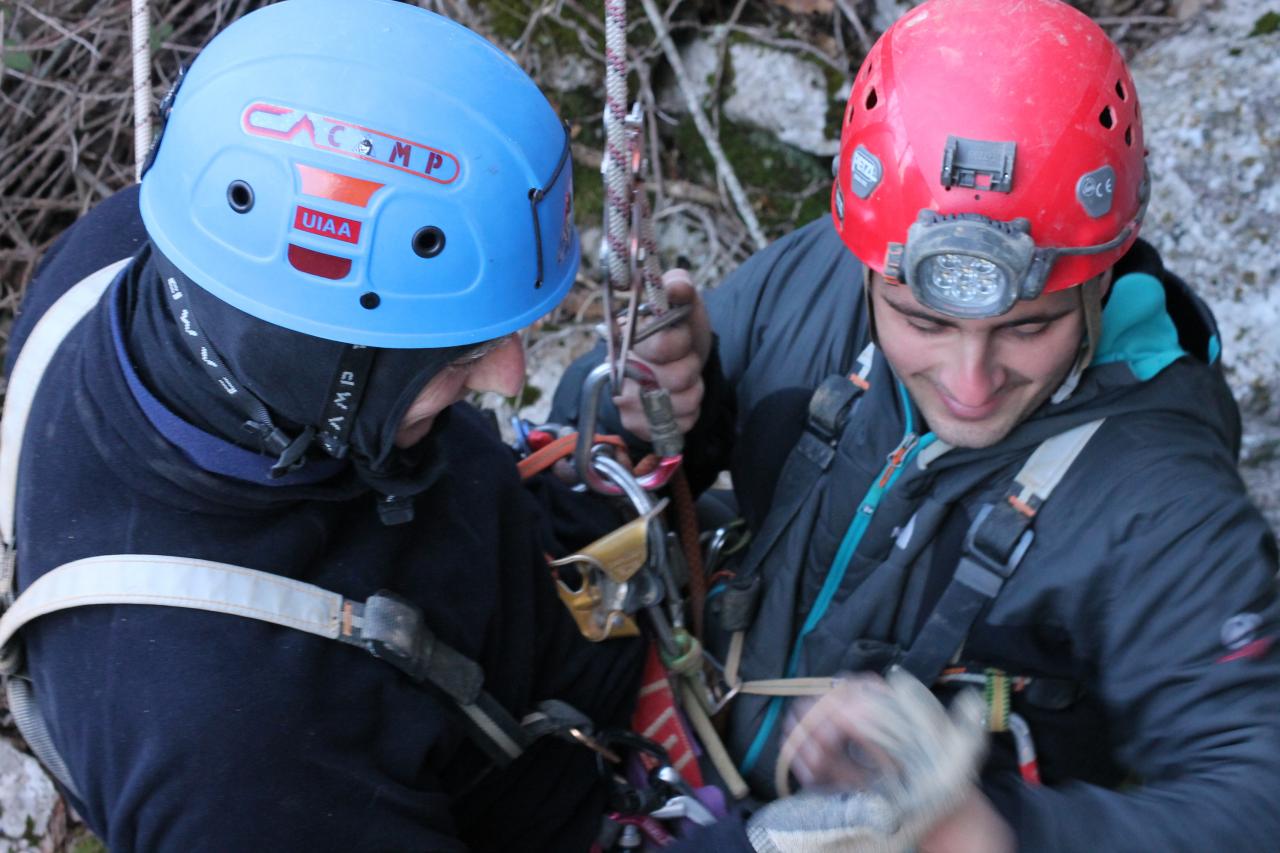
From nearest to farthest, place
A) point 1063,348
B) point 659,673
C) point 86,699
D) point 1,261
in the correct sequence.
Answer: point 86,699
point 1063,348
point 659,673
point 1,261

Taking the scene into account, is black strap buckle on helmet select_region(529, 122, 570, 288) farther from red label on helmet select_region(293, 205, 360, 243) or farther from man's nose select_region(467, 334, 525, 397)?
red label on helmet select_region(293, 205, 360, 243)

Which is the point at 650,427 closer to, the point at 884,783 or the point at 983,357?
the point at 983,357

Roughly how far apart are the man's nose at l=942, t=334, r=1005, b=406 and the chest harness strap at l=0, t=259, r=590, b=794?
43.3 inches

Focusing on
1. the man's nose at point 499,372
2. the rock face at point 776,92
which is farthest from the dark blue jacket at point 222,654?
the rock face at point 776,92

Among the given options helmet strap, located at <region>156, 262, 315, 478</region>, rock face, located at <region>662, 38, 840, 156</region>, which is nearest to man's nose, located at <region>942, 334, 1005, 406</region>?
helmet strap, located at <region>156, 262, 315, 478</region>

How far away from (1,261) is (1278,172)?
477cm

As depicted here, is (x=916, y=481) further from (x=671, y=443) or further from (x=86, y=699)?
(x=86, y=699)

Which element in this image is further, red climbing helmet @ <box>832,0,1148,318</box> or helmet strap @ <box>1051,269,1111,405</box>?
helmet strap @ <box>1051,269,1111,405</box>

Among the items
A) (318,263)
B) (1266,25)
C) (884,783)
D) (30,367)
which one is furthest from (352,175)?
(1266,25)

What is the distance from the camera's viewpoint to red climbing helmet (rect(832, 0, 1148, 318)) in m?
1.97

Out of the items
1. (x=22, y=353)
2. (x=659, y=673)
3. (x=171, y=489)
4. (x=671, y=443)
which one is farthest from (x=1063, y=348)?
(x=22, y=353)

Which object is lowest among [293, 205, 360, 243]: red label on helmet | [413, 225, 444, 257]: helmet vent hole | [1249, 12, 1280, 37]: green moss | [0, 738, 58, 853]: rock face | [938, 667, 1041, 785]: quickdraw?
[0, 738, 58, 853]: rock face

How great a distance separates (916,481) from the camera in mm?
2297

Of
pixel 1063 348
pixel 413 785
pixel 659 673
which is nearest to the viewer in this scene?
pixel 413 785
